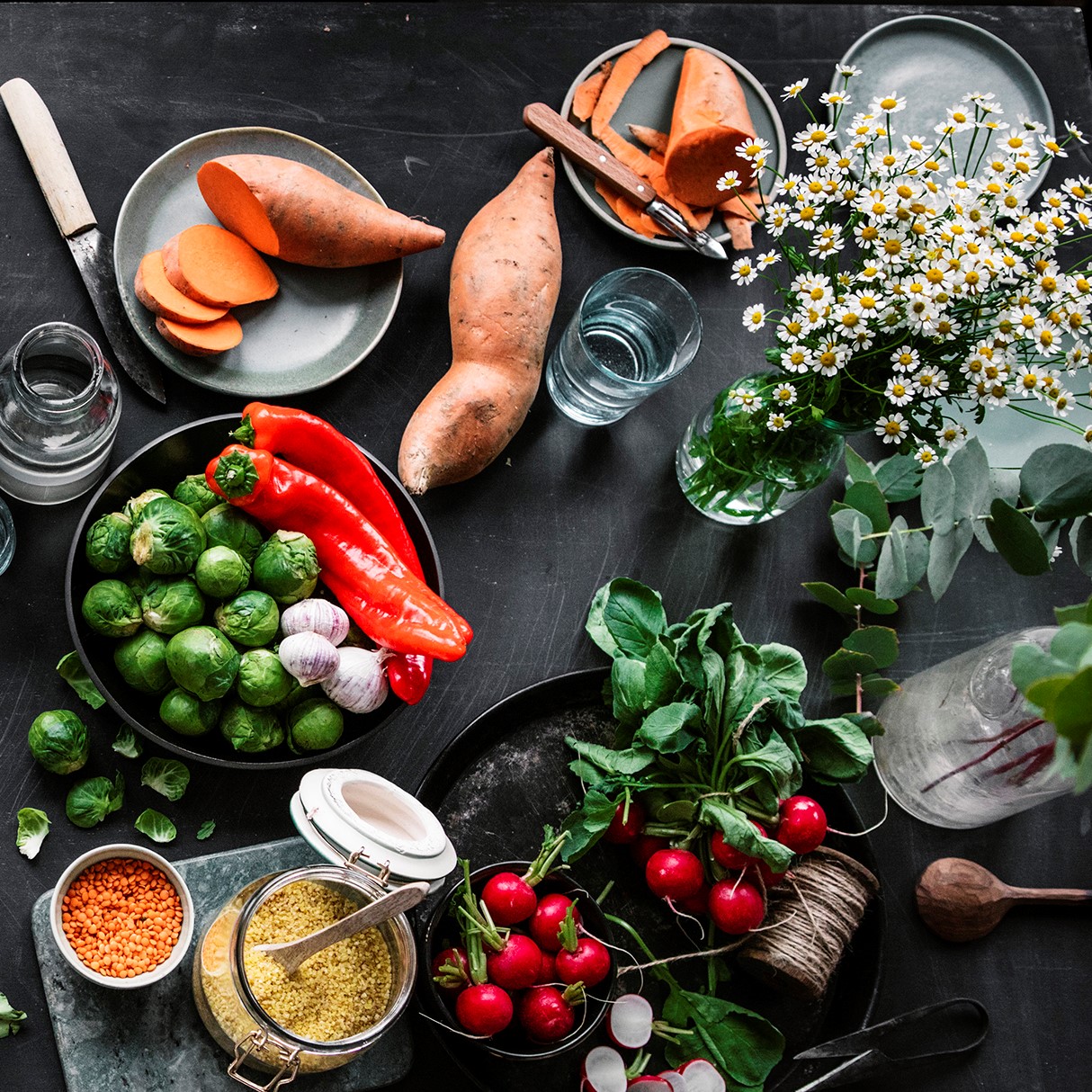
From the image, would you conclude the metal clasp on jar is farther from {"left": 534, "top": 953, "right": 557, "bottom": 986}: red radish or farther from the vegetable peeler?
the vegetable peeler

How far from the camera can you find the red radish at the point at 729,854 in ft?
4.51

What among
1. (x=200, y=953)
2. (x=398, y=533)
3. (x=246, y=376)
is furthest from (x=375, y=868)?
(x=246, y=376)

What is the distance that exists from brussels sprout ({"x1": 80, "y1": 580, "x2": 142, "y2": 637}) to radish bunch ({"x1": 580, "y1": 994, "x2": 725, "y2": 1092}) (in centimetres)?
74

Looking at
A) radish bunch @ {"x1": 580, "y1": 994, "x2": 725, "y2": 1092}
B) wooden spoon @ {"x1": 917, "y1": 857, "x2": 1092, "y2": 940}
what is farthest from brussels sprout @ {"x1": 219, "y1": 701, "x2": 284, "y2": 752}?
wooden spoon @ {"x1": 917, "y1": 857, "x2": 1092, "y2": 940}

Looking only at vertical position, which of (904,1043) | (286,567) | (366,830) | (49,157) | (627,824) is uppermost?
(49,157)

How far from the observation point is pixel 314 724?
53.7 inches

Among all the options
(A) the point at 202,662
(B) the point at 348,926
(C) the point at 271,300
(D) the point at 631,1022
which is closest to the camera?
(B) the point at 348,926

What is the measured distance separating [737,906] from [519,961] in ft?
0.89

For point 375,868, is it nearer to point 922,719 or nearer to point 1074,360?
point 922,719

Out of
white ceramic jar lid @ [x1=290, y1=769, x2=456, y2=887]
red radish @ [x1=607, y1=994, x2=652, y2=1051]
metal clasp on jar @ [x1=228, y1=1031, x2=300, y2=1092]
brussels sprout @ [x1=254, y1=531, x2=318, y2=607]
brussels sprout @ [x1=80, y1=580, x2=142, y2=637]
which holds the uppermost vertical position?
brussels sprout @ [x1=254, y1=531, x2=318, y2=607]

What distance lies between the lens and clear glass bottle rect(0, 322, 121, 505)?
134cm

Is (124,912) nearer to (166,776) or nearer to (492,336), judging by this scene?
(166,776)

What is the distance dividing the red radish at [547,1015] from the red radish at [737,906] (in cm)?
21

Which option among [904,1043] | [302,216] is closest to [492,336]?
[302,216]
